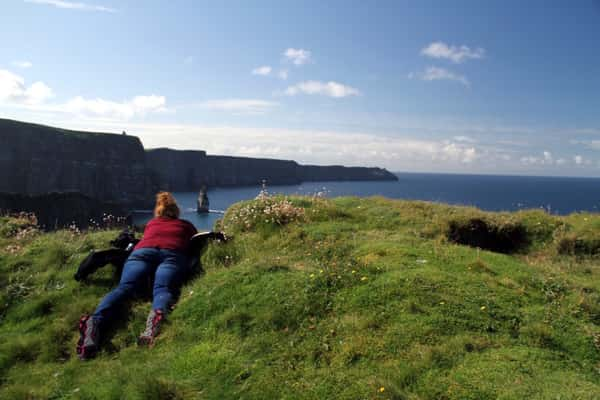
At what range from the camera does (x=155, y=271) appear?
7.30 m

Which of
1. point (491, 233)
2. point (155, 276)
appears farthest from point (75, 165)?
point (491, 233)

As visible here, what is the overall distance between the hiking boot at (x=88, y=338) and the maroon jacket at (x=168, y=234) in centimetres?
201

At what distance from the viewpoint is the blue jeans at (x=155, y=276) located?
628cm

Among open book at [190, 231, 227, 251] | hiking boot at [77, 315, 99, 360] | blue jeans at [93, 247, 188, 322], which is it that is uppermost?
open book at [190, 231, 227, 251]

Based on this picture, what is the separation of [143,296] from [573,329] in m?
6.95

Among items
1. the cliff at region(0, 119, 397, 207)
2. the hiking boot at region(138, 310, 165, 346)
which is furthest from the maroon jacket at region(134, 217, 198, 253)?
the cliff at region(0, 119, 397, 207)

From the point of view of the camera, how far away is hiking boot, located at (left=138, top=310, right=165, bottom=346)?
5645 millimetres

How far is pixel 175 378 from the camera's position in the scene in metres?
4.63

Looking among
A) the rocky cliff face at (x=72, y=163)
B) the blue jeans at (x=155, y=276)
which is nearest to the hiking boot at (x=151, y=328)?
the blue jeans at (x=155, y=276)

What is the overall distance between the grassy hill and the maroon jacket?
62 centimetres

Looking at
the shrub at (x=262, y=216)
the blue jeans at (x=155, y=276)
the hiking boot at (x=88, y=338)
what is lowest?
the hiking boot at (x=88, y=338)

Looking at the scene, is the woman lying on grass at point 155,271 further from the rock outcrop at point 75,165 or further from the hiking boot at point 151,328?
the rock outcrop at point 75,165

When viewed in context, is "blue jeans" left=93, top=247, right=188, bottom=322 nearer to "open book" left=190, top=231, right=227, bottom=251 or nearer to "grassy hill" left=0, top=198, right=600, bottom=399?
"grassy hill" left=0, top=198, right=600, bottom=399

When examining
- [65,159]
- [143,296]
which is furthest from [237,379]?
[65,159]
